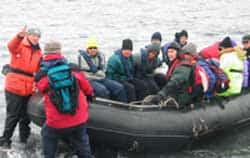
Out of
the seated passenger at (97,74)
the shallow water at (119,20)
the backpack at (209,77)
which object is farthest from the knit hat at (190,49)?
the shallow water at (119,20)

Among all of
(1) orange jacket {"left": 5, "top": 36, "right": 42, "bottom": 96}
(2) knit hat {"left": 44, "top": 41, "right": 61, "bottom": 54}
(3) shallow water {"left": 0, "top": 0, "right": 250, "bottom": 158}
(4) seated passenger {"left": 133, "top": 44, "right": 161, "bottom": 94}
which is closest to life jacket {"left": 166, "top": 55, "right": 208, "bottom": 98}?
(4) seated passenger {"left": 133, "top": 44, "right": 161, "bottom": 94}

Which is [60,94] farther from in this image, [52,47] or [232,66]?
[232,66]

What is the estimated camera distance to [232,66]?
848 centimetres

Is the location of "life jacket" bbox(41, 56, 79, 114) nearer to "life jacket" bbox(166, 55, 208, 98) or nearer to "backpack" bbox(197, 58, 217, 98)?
"life jacket" bbox(166, 55, 208, 98)

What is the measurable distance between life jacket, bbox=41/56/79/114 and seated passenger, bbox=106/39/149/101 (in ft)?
5.53

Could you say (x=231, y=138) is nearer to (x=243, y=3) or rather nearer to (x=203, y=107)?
(x=203, y=107)

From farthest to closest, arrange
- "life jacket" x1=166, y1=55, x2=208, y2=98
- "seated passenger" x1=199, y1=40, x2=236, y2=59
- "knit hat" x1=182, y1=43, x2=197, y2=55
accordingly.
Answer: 1. "seated passenger" x1=199, y1=40, x2=236, y2=59
2. "life jacket" x1=166, y1=55, x2=208, y2=98
3. "knit hat" x1=182, y1=43, x2=197, y2=55

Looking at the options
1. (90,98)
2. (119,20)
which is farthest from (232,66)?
(119,20)

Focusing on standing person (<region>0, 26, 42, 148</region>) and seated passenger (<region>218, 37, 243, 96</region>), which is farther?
seated passenger (<region>218, 37, 243, 96</region>)

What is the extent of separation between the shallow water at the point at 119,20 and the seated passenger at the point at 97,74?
3.76 metres

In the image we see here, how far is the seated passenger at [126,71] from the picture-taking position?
800 centimetres

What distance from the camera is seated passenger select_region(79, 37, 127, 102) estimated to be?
307 inches

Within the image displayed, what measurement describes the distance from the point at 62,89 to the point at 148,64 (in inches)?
88.9

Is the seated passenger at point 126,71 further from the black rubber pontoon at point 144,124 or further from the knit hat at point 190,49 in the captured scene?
the knit hat at point 190,49
